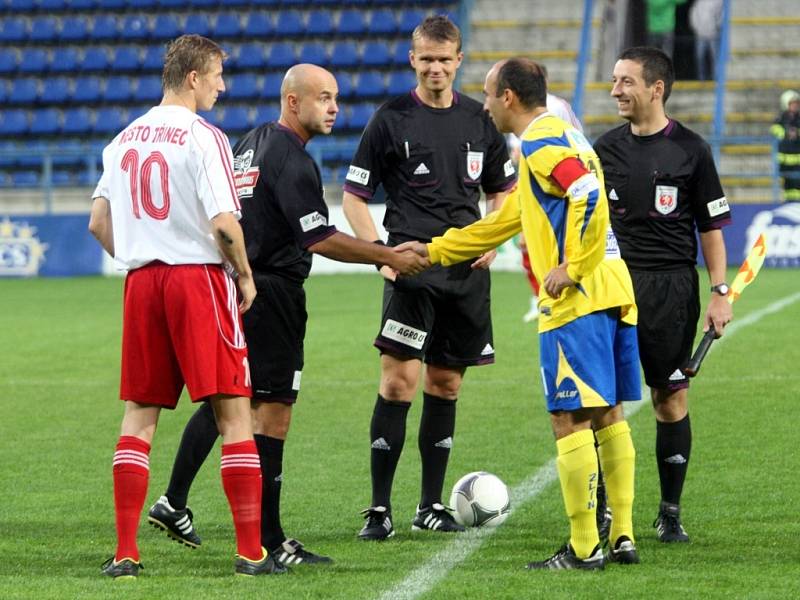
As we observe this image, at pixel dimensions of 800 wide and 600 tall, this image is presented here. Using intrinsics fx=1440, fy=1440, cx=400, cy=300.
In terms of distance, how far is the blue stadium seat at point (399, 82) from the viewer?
2344 centimetres

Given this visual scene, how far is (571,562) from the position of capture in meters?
4.95

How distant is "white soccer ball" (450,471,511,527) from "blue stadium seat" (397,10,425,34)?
1893cm

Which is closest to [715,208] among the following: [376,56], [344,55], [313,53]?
[376,56]

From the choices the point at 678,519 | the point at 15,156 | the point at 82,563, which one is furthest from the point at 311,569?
the point at 15,156

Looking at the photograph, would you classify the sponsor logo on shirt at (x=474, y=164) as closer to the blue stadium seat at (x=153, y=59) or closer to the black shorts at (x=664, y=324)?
the black shorts at (x=664, y=324)

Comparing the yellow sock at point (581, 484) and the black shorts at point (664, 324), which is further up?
the black shorts at point (664, 324)

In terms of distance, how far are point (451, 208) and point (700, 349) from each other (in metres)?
1.18

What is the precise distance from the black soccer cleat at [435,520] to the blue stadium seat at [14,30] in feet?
68.9

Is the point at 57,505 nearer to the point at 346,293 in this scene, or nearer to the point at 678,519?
the point at 678,519

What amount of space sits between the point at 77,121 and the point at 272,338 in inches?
768

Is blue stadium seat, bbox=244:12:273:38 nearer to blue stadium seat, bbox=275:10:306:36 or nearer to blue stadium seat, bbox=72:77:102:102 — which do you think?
Result: blue stadium seat, bbox=275:10:306:36

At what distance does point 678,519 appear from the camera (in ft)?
18.1

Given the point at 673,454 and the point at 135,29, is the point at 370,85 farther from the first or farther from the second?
the point at 673,454

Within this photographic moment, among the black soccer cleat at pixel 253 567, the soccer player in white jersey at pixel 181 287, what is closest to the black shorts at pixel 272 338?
the soccer player in white jersey at pixel 181 287
